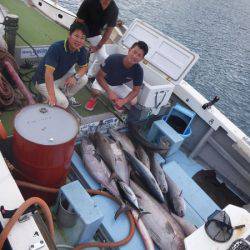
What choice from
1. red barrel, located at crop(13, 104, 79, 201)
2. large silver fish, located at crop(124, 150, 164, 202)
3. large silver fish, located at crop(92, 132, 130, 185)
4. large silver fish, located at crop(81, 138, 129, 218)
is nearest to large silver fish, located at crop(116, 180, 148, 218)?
large silver fish, located at crop(81, 138, 129, 218)

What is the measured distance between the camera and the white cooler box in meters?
5.54

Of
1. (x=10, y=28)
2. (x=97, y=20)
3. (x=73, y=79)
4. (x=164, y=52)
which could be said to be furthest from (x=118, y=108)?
(x=10, y=28)

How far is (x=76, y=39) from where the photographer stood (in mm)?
4250

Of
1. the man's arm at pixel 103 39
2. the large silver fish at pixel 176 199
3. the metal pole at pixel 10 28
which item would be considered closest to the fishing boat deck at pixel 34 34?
the metal pole at pixel 10 28

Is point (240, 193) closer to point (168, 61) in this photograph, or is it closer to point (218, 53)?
point (168, 61)

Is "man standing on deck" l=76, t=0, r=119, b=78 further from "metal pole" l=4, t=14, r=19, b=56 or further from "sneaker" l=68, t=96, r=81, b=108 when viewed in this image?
"metal pole" l=4, t=14, r=19, b=56

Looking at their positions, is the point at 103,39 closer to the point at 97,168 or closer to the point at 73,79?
the point at 73,79

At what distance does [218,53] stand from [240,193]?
43.1ft

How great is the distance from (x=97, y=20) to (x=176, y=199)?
3354 mm

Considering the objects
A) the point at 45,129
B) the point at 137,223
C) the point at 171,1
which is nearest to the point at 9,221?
the point at 45,129

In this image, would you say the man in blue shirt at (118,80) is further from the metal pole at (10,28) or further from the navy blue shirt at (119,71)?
the metal pole at (10,28)

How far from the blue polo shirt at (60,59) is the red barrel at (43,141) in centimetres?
109

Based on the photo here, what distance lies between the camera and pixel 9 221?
2.22 m

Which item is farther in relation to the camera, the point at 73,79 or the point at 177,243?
the point at 73,79
